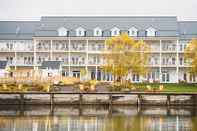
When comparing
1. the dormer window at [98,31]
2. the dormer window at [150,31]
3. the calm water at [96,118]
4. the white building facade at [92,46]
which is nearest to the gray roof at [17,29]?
the white building facade at [92,46]

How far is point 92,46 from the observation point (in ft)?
319

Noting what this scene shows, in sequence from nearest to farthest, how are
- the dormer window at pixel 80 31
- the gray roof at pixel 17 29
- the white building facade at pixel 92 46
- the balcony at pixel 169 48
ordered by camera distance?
the white building facade at pixel 92 46 → the balcony at pixel 169 48 → the dormer window at pixel 80 31 → the gray roof at pixel 17 29

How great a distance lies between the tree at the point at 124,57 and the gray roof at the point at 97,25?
46.1 feet

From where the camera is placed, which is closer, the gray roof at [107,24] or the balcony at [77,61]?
the balcony at [77,61]

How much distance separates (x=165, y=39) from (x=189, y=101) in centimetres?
3746

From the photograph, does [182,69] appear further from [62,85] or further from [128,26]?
[62,85]

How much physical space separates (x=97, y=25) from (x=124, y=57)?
19.0m

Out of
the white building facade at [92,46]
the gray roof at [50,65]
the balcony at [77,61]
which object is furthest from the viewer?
the balcony at [77,61]

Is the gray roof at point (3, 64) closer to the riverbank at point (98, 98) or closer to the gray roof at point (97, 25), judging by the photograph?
the gray roof at point (97, 25)

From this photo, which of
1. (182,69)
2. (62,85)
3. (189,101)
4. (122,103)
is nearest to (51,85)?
(62,85)

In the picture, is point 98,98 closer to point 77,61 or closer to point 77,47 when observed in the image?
point 77,61

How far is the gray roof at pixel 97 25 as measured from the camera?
96.8 metres

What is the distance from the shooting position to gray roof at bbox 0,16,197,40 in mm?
96812

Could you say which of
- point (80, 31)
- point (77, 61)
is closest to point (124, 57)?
point (77, 61)
